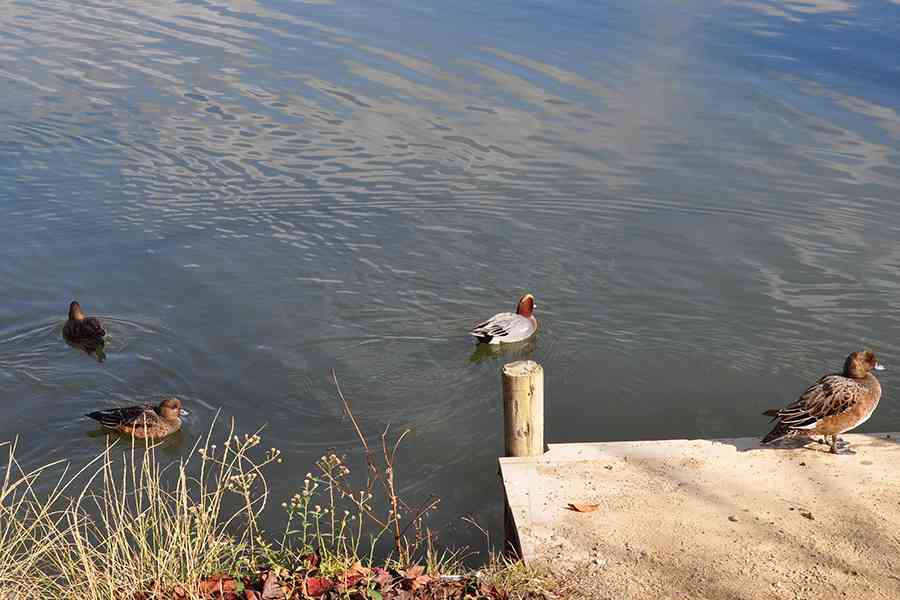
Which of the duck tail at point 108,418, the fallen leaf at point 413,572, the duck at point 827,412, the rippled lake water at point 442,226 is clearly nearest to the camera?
the fallen leaf at point 413,572

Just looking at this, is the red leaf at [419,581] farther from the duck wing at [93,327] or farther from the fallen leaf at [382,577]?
the duck wing at [93,327]

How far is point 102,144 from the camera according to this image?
17016 millimetres

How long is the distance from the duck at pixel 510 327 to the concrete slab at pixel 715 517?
10.4 feet

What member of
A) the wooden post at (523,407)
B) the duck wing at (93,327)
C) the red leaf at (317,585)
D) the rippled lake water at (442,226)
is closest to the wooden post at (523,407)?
the wooden post at (523,407)

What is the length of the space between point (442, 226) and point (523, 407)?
6475 mm

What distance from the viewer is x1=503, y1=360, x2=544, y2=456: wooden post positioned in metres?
7.95

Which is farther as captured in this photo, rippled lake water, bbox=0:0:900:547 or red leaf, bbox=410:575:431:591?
rippled lake water, bbox=0:0:900:547

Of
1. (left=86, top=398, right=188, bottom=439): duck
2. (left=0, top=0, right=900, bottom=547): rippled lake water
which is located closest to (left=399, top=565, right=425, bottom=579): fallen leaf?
(left=0, top=0, right=900, bottom=547): rippled lake water

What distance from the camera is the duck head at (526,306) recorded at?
11.8 m

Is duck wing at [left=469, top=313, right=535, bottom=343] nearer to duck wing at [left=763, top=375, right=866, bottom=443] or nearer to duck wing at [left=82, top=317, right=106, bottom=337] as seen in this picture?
duck wing at [left=763, top=375, right=866, bottom=443]

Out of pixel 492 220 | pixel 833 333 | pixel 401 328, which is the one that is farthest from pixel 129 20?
pixel 833 333

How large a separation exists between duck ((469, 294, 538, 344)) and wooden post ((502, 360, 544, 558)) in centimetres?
322

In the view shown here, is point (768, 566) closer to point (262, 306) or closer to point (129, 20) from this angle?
point (262, 306)

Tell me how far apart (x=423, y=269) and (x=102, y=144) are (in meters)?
6.71
